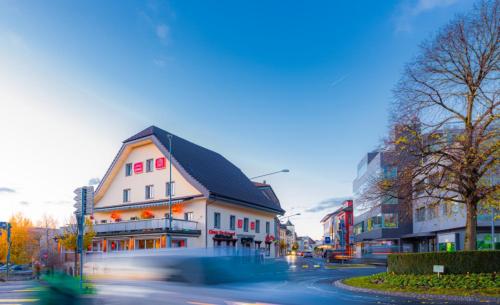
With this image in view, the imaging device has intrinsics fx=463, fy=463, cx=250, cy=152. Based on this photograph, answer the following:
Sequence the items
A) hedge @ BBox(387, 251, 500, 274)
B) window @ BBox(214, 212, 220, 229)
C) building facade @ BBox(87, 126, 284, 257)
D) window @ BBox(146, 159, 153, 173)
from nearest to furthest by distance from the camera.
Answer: hedge @ BBox(387, 251, 500, 274), building facade @ BBox(87, 126, 284, 257), window @ BBox(214, 212, 220, 229), window @ BBox(146, 159, 153, 173)

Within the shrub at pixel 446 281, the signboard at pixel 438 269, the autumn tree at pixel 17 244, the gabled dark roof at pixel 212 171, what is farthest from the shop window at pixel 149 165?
the signboard at pixel 438 269

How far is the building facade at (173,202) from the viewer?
4009 centimetres

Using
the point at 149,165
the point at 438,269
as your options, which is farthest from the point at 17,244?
the point at 438,269

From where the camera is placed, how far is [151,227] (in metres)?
38.8

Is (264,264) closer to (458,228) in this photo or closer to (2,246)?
(458,228)

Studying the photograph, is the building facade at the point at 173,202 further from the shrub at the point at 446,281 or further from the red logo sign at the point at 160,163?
the shrub at the point at 446,281

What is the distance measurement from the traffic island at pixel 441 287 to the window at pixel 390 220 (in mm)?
49369

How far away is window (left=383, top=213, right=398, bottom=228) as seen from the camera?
70.0m

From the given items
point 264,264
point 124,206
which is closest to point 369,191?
point 264,264

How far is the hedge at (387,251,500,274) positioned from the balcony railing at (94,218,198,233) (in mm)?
20781

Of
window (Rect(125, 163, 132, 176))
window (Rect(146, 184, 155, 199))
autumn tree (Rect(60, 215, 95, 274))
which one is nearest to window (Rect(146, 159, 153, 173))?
window (Rect(146, 184, 155, 199))

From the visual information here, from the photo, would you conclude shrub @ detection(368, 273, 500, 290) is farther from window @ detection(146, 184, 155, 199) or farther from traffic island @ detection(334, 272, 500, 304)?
window @ detection(146, 184, 155, 199)

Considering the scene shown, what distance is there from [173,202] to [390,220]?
40503 millimetres

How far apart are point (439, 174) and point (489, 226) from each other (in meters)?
30.4
